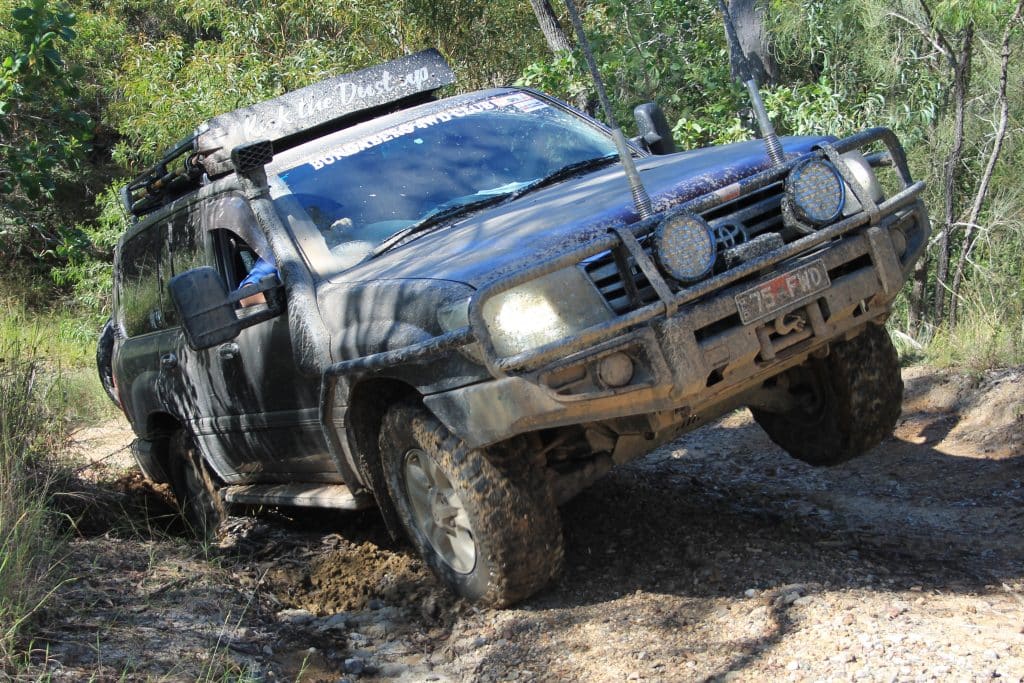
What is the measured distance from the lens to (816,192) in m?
3.71

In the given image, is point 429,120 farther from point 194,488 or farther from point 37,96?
point 37,96

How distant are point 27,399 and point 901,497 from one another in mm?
4053

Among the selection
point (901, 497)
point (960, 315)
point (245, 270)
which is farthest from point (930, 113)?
point (245, 270)

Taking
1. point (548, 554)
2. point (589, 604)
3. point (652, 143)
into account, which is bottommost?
point (589, 604)

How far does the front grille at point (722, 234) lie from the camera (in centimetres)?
344

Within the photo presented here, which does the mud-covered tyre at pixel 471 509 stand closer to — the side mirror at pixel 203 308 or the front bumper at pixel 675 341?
the front bumper at pixel 675 341

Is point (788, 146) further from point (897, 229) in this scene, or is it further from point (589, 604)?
point (589, 604)

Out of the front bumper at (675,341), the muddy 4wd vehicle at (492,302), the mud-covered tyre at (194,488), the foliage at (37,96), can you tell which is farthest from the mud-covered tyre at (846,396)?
the foliage at (37,96)

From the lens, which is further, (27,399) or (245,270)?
(27,399)

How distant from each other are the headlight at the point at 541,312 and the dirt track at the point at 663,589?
3.40 feet

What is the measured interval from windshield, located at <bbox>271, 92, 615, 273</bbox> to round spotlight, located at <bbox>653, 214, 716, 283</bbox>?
122cm

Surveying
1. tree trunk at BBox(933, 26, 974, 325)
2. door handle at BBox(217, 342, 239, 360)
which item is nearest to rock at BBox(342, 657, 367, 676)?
door handle at BBox(217, 342, 239, 360)

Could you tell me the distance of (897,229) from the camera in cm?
394

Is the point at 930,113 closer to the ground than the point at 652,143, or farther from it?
closer to the ground
